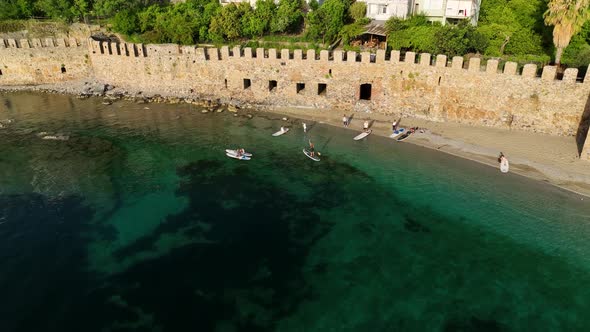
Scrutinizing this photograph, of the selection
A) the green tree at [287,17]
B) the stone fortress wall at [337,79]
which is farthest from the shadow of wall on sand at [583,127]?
the green tree at [287,17]

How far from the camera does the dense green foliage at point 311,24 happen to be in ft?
129

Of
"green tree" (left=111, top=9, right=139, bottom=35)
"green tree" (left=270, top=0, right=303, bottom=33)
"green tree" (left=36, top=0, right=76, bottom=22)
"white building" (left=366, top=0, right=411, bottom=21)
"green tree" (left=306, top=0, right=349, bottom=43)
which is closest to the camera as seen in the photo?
"white building" (left=366, top=0, right=411, bottom=21)

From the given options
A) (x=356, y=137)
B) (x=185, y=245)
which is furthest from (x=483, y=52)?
(x=185, y=245)

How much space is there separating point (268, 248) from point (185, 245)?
4.10 m

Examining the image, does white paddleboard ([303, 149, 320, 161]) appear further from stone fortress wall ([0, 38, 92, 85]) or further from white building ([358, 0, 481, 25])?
stone fortress wall ([0, 38, 92, 85])

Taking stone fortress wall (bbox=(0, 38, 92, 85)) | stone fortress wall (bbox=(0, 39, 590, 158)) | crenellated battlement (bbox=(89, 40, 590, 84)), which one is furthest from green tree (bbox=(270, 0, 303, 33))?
stone fortress wall (bbox=(0, 38, 92, 85))

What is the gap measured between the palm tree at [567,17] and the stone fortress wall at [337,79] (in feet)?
10.9

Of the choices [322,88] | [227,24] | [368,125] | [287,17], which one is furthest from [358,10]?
[368,125]

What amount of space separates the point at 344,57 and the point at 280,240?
2050 cm

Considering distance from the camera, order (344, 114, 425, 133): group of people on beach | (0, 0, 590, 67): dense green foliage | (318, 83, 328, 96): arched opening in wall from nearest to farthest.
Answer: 1. (344, 114, 425, 133): group of people on beach
2. (318, 83, 328, 96): arched opening in wall
3. (0, 0, 590, 67): dense green foliage

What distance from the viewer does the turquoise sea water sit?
16.5 m

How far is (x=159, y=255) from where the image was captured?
64.4 feet

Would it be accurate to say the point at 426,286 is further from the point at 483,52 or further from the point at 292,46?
the point at 292,46

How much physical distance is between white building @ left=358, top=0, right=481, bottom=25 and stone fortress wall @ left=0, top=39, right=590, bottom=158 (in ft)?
37.4
